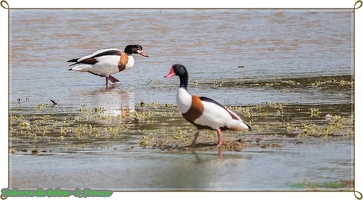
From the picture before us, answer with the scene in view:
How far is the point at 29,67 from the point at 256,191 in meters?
10.6

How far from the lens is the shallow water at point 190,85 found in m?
8.63

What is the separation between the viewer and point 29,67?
17656 mm

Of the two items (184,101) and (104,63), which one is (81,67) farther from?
(184,101)

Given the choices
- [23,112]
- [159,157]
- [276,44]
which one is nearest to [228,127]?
[159,157]

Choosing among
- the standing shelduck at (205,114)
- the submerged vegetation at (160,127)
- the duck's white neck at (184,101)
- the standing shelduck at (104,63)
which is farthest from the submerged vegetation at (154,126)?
the standing shelduck at (104,63)

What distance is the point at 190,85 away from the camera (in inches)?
594

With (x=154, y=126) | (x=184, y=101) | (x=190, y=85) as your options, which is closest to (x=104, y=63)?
(x=190, y=85)

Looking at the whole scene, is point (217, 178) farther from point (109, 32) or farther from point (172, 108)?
point (109, 32)

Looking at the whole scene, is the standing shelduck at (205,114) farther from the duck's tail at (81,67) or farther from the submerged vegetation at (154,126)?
the duck's tail at (81,67)

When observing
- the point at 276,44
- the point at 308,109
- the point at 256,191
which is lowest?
the point at 256,191

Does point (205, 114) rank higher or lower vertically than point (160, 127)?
higher

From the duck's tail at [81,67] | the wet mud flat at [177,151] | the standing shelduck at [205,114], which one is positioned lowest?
the wet mud flat at [177,151]

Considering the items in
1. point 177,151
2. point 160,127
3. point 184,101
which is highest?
point 184,101

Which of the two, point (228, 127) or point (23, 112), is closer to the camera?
point (228, 127)
